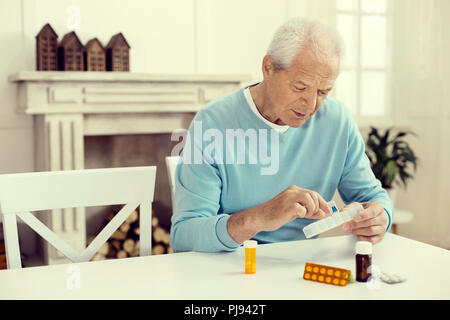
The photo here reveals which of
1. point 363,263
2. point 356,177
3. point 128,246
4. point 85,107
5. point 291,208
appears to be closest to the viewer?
point 363,263

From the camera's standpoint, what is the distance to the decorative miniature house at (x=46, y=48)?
2938 mm

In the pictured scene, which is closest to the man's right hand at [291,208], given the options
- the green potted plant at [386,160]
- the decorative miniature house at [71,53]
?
the decorative miniature house at [71,53]

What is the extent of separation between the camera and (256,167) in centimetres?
152

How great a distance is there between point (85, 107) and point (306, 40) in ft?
5.78

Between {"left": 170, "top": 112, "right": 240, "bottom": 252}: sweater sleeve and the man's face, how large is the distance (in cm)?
25

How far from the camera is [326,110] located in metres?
1.67

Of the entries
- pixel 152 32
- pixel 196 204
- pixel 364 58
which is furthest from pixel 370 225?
pixel 364 58

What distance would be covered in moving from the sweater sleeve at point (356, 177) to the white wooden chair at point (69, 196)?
23.9 inches

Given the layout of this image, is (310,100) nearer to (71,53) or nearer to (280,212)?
(280,212)

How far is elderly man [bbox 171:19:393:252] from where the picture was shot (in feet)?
4.24

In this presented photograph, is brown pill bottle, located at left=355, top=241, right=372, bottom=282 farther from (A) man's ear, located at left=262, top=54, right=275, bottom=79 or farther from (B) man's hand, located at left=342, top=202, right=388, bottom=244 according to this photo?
(A) man's ear, located at left=262, top=54, right=275, bottom=79

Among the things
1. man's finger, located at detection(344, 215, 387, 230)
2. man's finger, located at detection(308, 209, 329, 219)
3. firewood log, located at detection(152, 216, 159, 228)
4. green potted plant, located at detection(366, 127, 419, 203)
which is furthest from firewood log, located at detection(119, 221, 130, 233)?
man's finger, located at detection(308, 209, 329, 219)

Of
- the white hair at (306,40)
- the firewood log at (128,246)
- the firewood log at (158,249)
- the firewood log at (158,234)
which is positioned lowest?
the firewood log at (158,249)

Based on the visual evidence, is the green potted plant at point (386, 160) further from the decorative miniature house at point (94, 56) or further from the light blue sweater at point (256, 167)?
the light blue sweater at point (256, 167)
